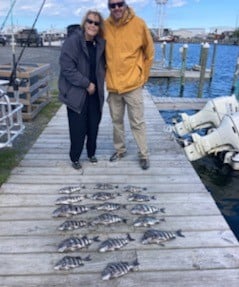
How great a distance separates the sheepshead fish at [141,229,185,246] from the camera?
316 centimetres

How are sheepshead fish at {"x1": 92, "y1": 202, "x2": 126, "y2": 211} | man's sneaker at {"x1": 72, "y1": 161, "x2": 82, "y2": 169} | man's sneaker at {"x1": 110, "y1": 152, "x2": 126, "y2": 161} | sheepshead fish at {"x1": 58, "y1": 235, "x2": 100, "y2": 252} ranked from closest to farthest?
sheepshead fish at {"x1": 58, "y1": 235, "x2": 100, "y2": 252} → sheepshead fish at {"x1": 92, "y1": 202, "x2": 126, "y2": 211} → man's sneaker at {"x1": 72, "y1": 161, "x2": 82, "y2": 169} → man's sneaker at {"x1": 110, "y1": 152, "x2": 126, "y2": 161}

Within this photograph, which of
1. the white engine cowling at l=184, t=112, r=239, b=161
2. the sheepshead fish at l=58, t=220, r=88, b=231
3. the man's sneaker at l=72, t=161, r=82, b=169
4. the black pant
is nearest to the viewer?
the sheepshead fish at l=58, t=220, r=88, b=231

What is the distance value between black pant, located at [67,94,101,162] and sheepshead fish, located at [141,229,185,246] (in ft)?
6.22

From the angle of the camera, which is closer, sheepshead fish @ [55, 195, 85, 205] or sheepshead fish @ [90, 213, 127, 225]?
sheepshead fish @ [90, 213, 127, 225]

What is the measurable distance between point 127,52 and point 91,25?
0.59 m

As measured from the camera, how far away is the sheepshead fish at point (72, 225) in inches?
132

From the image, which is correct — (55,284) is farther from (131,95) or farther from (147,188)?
(131,95)

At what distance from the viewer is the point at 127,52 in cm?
452

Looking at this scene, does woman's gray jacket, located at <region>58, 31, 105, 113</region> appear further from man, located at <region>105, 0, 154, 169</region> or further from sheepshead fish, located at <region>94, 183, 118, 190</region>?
sheepshead fish, located at <region>94, 183, 118, 190</region>

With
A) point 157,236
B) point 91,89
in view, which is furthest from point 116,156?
point 157,236

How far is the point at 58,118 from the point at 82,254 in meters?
5.43

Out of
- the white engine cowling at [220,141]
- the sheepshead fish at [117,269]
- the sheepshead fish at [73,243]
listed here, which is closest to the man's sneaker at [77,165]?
the sheepshead fish at [73,243]

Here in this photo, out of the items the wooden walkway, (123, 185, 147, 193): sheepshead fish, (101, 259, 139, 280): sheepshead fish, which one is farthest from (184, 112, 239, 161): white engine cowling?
(101, 259, 139, 280): sheepshead fish

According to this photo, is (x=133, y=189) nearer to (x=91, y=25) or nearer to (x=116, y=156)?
(x=116, y=156)
